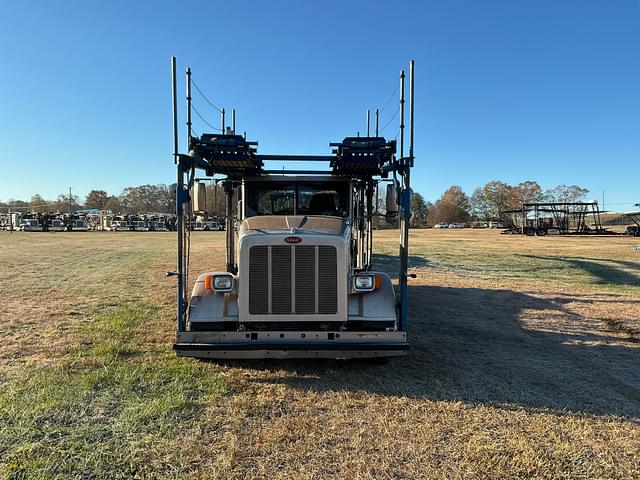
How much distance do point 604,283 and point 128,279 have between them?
13173 millimetres

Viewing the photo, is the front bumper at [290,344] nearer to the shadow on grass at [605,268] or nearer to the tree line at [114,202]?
the shadow on grass at [605,268]

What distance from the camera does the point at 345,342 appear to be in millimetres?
4656

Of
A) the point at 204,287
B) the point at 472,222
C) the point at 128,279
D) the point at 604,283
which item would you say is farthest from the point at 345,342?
the point at 472,222

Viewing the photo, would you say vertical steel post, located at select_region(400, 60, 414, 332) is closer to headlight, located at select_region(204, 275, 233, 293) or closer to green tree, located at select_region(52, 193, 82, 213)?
headlight, located at select_region(204, 275, 233, 293)

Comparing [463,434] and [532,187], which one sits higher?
[532,187]

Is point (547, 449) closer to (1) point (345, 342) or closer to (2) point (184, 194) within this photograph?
(1) point (345, 342)

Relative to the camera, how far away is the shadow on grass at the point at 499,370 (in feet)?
14.5

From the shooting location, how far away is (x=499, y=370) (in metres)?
5.23

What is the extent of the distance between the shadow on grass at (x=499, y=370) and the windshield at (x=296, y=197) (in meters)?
2.04

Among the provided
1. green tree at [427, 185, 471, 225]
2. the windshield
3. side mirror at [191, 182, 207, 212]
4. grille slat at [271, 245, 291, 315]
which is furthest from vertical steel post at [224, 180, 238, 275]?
green tree at [427, 185, 471, 225]

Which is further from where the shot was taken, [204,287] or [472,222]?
→ [472,222]

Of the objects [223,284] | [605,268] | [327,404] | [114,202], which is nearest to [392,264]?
[605,268]

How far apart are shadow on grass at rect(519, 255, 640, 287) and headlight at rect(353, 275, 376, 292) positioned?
33.3 feet

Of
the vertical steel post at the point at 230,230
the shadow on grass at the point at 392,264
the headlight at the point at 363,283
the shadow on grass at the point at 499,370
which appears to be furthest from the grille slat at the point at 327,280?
the shadow on grass at the point at 392,264
